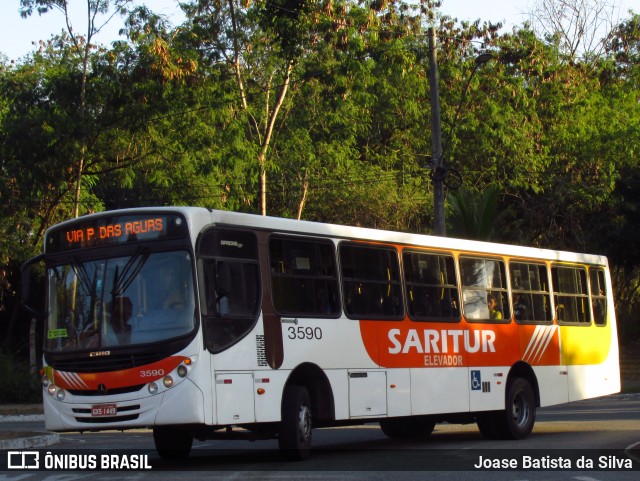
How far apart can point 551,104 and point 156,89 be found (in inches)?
712

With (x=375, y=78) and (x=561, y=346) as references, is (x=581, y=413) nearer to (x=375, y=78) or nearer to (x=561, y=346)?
(x=561, y=346)

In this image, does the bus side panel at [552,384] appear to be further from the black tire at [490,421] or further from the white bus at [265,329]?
the black tire at [490,421]

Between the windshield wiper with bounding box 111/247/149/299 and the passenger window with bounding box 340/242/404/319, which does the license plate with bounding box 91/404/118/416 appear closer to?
the windshield wiper with bounding box 111/247/149/299

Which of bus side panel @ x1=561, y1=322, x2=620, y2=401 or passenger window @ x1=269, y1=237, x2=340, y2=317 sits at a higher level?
passenger window @ x1=269, y1=237, x2=340, y2=317

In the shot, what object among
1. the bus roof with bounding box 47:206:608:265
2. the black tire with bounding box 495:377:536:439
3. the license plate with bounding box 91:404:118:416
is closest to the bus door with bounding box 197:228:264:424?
the bus roof with bounding box 47:206:608:265

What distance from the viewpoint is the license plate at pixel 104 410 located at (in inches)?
471

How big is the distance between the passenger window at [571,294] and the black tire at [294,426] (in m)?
7.21

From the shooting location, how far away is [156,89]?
108 feet

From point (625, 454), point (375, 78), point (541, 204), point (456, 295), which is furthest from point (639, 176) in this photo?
point (625, 454)

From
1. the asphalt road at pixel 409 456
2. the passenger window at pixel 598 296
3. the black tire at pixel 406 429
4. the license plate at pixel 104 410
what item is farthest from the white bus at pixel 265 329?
the passenger window at pixel 598 296

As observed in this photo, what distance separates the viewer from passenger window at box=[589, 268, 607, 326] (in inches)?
793

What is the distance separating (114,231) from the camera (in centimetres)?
1271

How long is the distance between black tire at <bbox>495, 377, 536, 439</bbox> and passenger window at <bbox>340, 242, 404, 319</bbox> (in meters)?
3.07

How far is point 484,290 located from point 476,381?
1.49 meters
